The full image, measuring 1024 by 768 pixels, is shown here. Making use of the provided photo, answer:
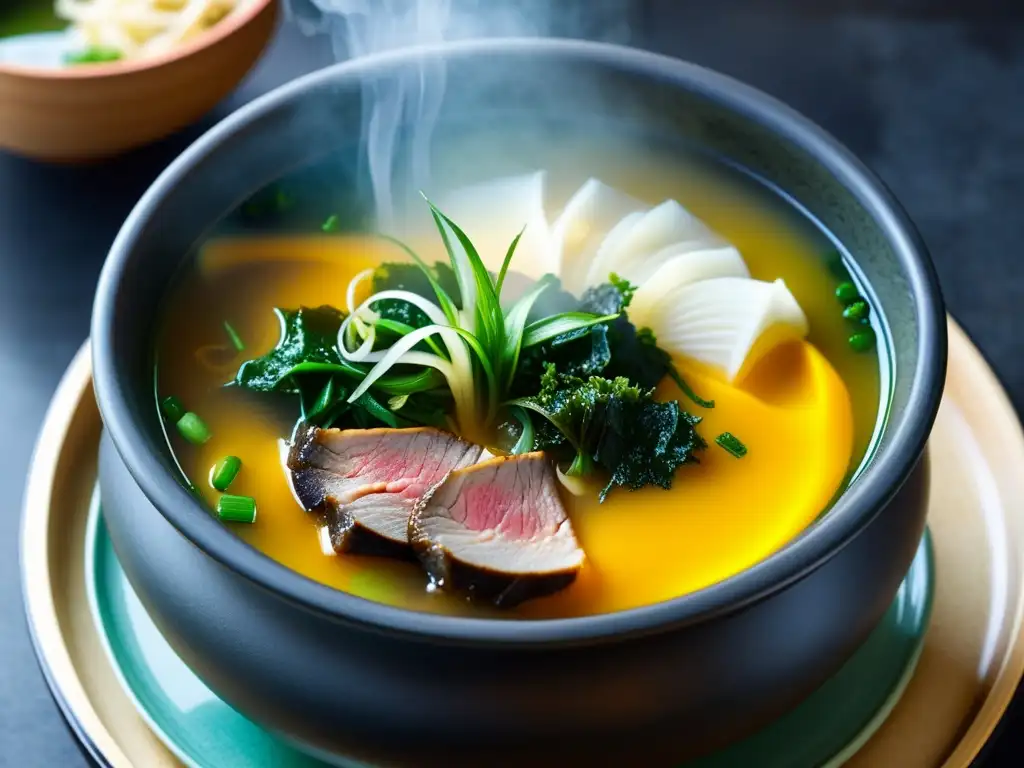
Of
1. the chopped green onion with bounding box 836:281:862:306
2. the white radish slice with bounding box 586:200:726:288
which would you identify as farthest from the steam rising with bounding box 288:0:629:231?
the chopped green onion with bounding box 836:281:862:306

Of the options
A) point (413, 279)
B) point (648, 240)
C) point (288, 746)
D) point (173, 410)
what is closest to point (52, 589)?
point (173, 410)

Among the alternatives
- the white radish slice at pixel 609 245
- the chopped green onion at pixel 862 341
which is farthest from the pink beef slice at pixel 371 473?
the chopped green onion at pixel 862 341

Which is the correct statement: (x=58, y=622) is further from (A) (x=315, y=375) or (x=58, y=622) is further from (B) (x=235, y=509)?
(A) (x=315, y=375)

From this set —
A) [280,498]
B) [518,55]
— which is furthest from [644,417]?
[518,55]

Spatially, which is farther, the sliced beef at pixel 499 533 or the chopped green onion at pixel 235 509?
the chopped green onion at pixel 235 509

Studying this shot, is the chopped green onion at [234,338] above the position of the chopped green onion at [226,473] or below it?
above

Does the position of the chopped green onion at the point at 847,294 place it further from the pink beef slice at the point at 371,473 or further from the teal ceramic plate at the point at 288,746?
the pink beef slice at the point at 371,473

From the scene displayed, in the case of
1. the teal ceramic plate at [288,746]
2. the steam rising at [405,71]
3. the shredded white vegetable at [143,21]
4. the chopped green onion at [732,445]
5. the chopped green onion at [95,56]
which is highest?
the shredded white vegetable at [143,21]

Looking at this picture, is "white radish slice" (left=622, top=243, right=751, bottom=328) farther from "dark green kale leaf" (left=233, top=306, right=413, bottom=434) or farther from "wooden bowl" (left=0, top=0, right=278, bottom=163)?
"wooden bowl" (left=0, top=0, right=278, bottom=163)
